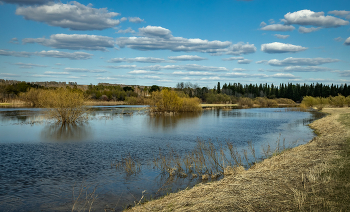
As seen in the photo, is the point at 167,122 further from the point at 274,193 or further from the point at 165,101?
the point at 274,193

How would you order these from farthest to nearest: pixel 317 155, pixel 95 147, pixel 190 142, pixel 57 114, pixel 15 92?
pixel 15 92 < pixel 57 114 < pixel 190 142 < pixel 95 147 < pixel 317 155

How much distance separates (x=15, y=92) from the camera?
88375 millimetres

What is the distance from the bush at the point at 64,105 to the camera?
1177 inches

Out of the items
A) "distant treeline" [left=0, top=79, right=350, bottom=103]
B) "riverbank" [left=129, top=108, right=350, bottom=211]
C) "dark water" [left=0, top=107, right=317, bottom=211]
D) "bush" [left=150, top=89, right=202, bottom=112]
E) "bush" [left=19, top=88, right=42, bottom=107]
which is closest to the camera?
"riverbank" [left=129, top=108, right=350, bottom=211]

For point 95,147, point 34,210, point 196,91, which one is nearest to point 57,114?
point 95,147

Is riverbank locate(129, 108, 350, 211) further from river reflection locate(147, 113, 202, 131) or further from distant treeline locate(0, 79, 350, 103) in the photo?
distant treeline locate(0, 79, 350, 103)

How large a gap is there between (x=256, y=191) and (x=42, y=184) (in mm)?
8034

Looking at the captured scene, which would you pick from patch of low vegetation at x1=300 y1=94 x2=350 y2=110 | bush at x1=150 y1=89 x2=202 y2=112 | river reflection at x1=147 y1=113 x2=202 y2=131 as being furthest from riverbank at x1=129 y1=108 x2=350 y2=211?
patch of low vegetation at x1=300 y1=94 x2=350 y2=110

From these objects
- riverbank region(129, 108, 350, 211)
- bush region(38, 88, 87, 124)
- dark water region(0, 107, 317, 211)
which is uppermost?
bush region(38, 88, 87, 124)

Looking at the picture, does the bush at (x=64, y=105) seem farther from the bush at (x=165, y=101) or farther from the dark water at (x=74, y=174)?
the bush at (x=165, y=101)

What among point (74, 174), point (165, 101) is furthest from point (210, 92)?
point (74, 174)

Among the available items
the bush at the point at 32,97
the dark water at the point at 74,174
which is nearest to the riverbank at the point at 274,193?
the dark water at the point at 74,174

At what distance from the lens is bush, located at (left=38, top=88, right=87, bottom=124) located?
29906mm

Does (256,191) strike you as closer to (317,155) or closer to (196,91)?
(317,155)
